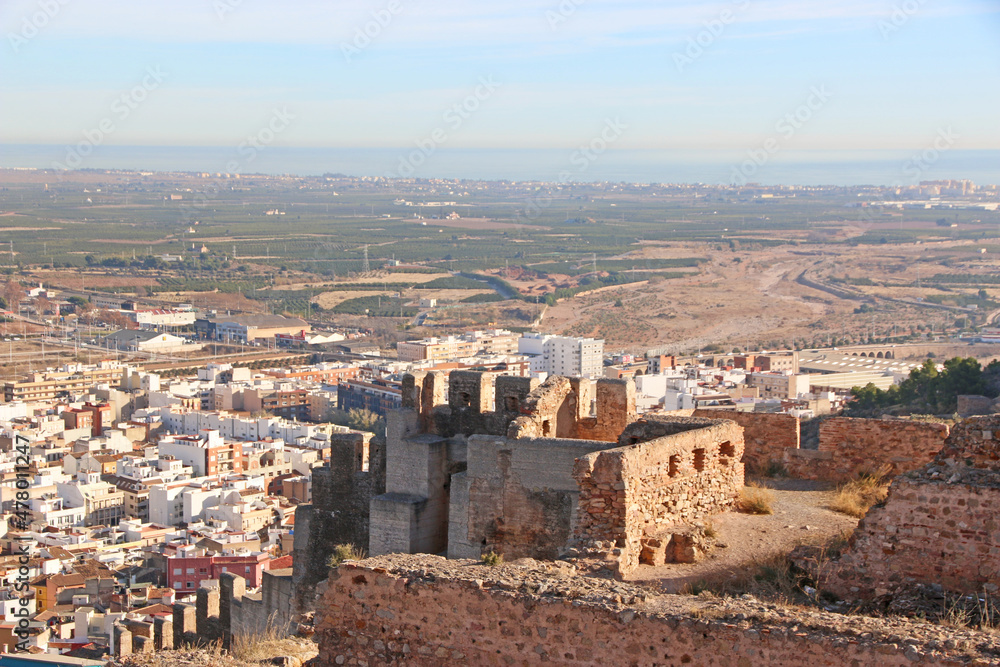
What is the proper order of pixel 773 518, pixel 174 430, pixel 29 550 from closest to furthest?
pixel 773 518 < pixel 29 550 < pixel 174 430

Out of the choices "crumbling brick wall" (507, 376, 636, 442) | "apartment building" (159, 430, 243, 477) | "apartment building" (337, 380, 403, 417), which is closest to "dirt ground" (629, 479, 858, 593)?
"crumbling brick wall" (507, 376, 636, 442)

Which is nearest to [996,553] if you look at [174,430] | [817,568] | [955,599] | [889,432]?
[955,599]

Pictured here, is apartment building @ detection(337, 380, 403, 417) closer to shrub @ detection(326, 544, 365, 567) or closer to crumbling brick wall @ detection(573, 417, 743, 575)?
shrub @ detection(326, 544, 365, 567)

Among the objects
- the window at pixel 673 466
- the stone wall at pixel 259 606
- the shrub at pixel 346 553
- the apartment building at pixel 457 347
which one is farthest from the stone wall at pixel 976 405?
the apartment building at pixel 457 347

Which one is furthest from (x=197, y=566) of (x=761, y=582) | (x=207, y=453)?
(x=761, y=582)

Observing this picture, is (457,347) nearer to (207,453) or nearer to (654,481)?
(207,453)

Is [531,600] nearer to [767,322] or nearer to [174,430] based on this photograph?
[174,430]
